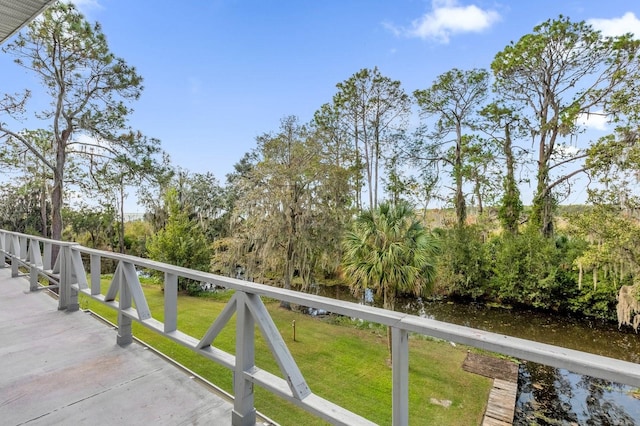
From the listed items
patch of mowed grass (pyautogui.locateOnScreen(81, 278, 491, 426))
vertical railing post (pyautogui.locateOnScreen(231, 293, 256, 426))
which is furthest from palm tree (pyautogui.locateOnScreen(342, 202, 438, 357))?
vertical railing post (pyautogui.locateOnScreen(231, 293, 256, 426))

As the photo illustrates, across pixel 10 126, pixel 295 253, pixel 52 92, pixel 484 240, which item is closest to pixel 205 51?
pixel 52 92

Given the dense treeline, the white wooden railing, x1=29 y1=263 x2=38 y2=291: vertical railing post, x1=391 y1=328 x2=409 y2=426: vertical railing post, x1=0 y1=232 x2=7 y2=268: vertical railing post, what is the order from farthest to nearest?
1. the dense treeline
2. x1=0 y1=232 x2=7 y2=268: vertical railing post
3. x1=29 y1=263 x2=38 y2=291: vertical railing post
4. x1=391 y1=328 x2=409 y2=426: vertical railing post
5. the white wooden railing

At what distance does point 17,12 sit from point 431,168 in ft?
56.2

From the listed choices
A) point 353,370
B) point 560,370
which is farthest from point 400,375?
point 560,370

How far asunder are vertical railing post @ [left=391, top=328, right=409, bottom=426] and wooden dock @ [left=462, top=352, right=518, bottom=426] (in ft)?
17.8

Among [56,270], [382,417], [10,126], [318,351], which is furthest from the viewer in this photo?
[10,126]

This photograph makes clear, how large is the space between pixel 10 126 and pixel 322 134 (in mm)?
9774

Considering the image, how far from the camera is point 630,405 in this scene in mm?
6164

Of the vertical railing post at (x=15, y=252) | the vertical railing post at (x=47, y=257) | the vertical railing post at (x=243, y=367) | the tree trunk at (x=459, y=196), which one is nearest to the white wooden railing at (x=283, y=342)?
the vertical railing post at (x=243, y=367)

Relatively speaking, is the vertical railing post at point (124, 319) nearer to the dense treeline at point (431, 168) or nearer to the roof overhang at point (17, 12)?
the roof overhang at point (17, 12)

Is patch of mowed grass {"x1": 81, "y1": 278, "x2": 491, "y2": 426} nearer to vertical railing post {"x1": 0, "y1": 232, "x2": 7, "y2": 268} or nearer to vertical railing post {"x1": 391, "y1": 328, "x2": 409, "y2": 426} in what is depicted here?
vertical railing post {"x1": 0, "y1": 232, "x2": 7, "y2": 268}

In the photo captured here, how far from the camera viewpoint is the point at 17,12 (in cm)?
280

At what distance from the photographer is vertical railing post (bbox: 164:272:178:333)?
2240mm

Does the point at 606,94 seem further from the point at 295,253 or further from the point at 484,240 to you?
the point at 295,253
